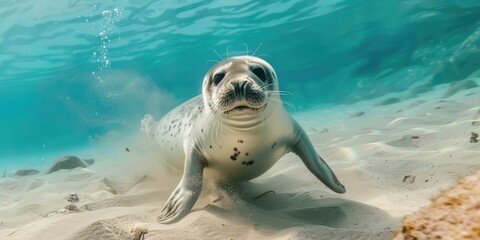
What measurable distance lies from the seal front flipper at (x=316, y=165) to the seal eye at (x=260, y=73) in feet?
2.23

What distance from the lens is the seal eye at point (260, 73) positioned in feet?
10.2

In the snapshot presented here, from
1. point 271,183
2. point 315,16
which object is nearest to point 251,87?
point 271,183

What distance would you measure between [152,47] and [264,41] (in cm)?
943

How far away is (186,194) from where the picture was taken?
10.3 ft

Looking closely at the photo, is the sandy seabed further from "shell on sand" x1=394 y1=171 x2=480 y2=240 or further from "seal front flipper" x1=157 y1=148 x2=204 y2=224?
"shell on sand" x1=394 y1=171 x2=480 y2=240

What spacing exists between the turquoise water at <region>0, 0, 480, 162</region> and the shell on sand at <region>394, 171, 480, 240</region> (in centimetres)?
1412

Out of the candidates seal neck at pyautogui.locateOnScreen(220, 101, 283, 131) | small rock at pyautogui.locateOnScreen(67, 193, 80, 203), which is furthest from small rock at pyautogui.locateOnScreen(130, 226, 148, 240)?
small rock at pyautogui.locateOnScreen(67, 193, 80, 203)

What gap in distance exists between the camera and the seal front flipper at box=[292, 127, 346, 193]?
3279mm

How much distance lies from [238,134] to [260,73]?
51cm

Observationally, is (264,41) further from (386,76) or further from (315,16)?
(386,76)

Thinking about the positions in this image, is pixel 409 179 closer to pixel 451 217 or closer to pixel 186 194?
pixel 186 194

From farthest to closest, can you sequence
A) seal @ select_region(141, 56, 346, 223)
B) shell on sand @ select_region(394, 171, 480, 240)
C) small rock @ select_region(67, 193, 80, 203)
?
small rock @ select_region(67, 193, 80, 203) → seal @ select_region(141, 56, 346, 223) → shell on sand @ select_region(394, 171, 480, 240)

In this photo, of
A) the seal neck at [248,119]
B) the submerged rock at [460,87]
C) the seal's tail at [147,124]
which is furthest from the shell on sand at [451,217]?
the submerged rock at [460,87]

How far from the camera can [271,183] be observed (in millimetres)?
4125
